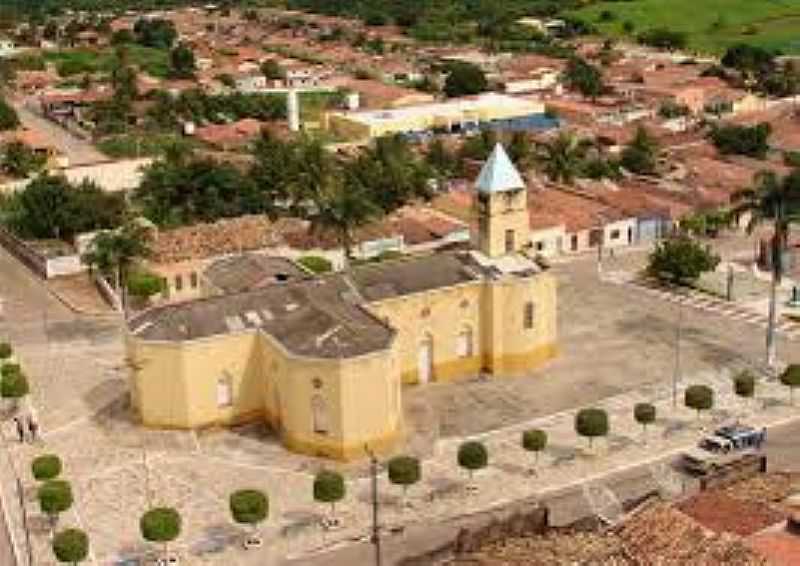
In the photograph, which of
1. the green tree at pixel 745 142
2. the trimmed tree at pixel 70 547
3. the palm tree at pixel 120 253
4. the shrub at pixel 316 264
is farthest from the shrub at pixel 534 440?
the green tree at pixel 745 142

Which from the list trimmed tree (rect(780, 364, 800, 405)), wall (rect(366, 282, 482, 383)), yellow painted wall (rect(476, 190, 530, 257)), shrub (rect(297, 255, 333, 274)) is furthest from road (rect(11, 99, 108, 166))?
trimmed tree (rect(780, 364, 800, 405))

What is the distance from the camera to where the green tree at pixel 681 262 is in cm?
6469

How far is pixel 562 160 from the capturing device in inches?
3378

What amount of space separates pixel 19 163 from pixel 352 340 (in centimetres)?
5560

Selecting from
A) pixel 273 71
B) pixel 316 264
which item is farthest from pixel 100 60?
pixel 316 264

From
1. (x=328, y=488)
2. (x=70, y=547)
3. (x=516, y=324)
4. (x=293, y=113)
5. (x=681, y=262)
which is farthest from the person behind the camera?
(x=293, y=113)

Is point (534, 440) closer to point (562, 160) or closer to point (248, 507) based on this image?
point (248, 507)

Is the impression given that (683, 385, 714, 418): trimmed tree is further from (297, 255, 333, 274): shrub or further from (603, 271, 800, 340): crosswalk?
(297, 255, 333, 274): shrub

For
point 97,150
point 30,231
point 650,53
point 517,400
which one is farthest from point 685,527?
point 650,53

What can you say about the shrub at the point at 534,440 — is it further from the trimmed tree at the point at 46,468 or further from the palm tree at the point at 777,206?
the trimmed tree at the point at 46,468

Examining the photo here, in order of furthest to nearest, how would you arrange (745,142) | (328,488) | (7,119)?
1. (7,119)
2. (745,142)
3. (328,488)

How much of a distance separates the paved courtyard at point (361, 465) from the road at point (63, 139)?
43.1 m

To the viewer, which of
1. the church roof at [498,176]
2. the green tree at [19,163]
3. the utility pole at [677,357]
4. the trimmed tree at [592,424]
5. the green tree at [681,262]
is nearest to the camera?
the trimmed tree at [592,424]

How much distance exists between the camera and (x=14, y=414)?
51.6 m
